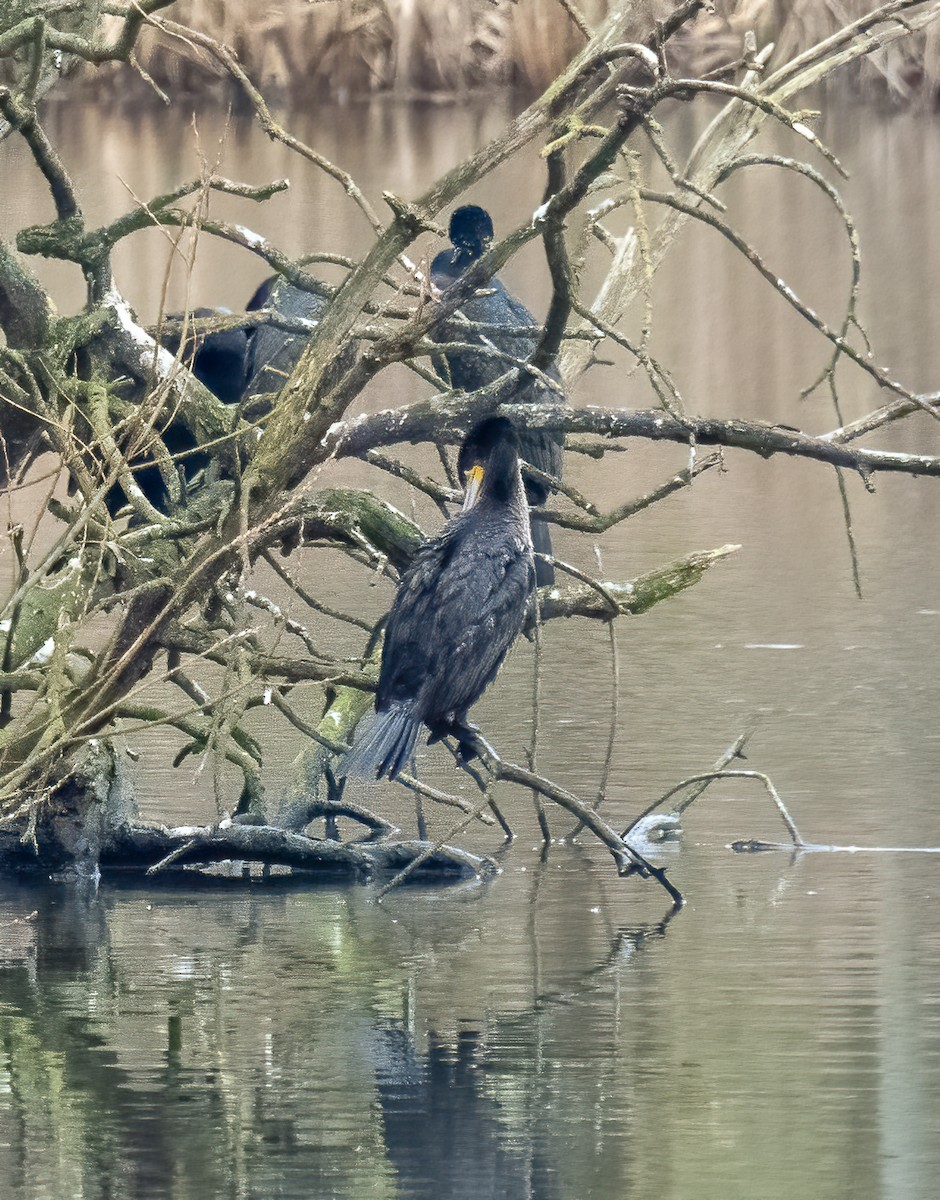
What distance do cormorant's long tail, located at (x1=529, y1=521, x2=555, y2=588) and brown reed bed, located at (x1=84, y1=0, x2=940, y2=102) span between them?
1382 centimetres

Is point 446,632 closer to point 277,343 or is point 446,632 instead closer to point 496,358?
point 496,358

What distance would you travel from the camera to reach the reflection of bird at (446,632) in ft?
20.0

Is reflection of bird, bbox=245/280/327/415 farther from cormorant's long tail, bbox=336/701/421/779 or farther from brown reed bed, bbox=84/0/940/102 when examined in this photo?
brown reed bed, bbox=84/0/940/102

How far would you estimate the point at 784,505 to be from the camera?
1470 centimetres

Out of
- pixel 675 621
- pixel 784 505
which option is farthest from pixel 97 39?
pixel 784 505

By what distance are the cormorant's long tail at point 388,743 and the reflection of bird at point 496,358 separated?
41.8 inches

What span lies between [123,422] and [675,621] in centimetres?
615

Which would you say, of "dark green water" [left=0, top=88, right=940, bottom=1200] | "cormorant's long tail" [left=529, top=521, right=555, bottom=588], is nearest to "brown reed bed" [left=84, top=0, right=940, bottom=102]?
"dark green water" [left=0, top=88, right=940, bottom=1200]

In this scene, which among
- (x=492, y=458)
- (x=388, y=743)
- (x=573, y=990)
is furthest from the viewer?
(x=492, y=458)

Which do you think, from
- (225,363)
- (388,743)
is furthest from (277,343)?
(388,743)

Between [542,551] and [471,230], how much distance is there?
4.51 feet

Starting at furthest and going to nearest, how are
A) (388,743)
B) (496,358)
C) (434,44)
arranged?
(434,44) → (496,358) → (388,743)

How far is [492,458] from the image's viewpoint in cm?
640

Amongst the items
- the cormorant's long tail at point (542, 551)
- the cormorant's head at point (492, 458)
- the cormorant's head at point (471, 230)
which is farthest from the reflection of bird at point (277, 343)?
the cormorant's head at point (492, 458)
